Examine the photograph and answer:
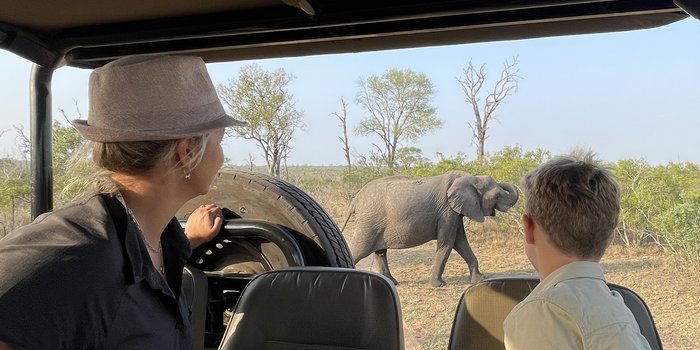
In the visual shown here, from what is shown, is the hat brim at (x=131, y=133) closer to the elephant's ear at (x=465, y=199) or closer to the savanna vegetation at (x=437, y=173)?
the savanna vegetation at (x=437, y=173)

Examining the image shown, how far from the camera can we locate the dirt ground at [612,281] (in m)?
3.98

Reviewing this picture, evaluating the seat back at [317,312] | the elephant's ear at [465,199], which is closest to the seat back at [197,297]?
the seat back at [317,312]

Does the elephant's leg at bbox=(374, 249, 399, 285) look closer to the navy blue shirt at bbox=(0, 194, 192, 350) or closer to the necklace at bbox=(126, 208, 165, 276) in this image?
the necklace at bbox=(126, 208, 165, 276)

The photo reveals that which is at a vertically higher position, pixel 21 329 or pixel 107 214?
pixel 107 214

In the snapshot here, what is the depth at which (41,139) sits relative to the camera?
247cm

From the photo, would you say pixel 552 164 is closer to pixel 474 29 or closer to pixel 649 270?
pixel 474 29

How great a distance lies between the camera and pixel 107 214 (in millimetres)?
1149

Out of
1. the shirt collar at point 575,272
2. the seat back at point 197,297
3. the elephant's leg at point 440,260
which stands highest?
the shirt collar at point 575,272

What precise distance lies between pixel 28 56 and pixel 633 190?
3.36 m

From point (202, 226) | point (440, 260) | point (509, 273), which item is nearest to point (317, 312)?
point (202, 226)

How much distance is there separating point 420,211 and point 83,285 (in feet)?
22.8

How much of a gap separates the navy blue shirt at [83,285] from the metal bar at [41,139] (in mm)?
1437

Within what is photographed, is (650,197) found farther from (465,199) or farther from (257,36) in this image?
(465,199)

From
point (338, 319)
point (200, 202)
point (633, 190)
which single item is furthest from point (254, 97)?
point (338, 319)
